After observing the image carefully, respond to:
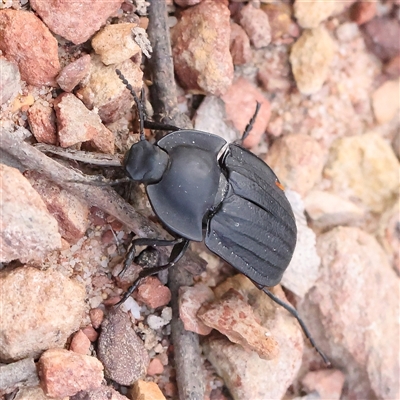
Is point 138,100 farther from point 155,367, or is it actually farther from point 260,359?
point 260,359

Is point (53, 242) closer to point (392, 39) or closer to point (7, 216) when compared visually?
point (7, 216)

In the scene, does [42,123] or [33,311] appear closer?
[33,311]

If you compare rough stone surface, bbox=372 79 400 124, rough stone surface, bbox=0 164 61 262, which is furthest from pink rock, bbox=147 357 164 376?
rough stone surface, bbox=372 79 400 124

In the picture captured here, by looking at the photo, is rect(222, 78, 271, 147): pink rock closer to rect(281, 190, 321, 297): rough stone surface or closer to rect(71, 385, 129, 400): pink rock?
rect(281, 190, 321, 297): rough stone surface

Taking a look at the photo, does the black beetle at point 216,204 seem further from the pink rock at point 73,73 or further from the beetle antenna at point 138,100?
the pink rock at point 73,73

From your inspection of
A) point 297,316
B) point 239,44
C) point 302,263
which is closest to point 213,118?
point 239,44

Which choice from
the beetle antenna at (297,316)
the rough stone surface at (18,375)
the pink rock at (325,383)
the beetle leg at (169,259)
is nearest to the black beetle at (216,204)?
the beetle leg at (169,259)
